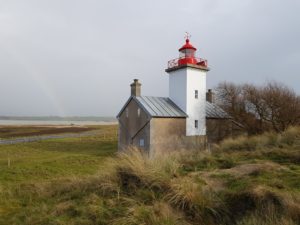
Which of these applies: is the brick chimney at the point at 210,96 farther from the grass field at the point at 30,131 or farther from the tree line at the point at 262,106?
the grass field at the point at 30,131

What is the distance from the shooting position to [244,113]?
73.0ft

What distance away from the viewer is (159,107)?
2219 cm

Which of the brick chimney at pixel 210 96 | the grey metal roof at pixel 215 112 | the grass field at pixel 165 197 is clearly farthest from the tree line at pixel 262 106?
the grass field at pixel 165 197

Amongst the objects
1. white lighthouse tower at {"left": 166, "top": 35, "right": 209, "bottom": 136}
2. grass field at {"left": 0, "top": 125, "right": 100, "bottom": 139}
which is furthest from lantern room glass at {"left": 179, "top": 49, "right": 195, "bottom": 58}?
grass field at {"left": 0, "top": 125, "right": 100, "bottom": 139}

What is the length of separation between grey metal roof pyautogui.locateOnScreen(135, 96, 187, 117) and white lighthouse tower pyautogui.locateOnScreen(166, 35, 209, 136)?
0.58 metres

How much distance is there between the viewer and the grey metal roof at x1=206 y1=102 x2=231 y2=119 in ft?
79.7

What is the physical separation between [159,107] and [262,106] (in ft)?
27.9

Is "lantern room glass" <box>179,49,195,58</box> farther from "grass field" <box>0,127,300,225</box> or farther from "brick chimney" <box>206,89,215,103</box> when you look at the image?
"grass field" <box>0,127,300,225</box>

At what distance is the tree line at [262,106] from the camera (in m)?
19.3

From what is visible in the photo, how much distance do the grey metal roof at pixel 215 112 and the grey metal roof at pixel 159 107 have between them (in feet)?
11.6

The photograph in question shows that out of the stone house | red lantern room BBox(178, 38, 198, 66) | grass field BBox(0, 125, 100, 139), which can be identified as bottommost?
grass field BBox(0, 125, 100, 139)

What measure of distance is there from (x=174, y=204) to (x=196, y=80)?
62.3ft

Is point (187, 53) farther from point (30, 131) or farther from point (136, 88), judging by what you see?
point (30, 131)

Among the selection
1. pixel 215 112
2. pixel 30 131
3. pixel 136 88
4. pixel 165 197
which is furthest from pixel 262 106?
pixel 30 131
